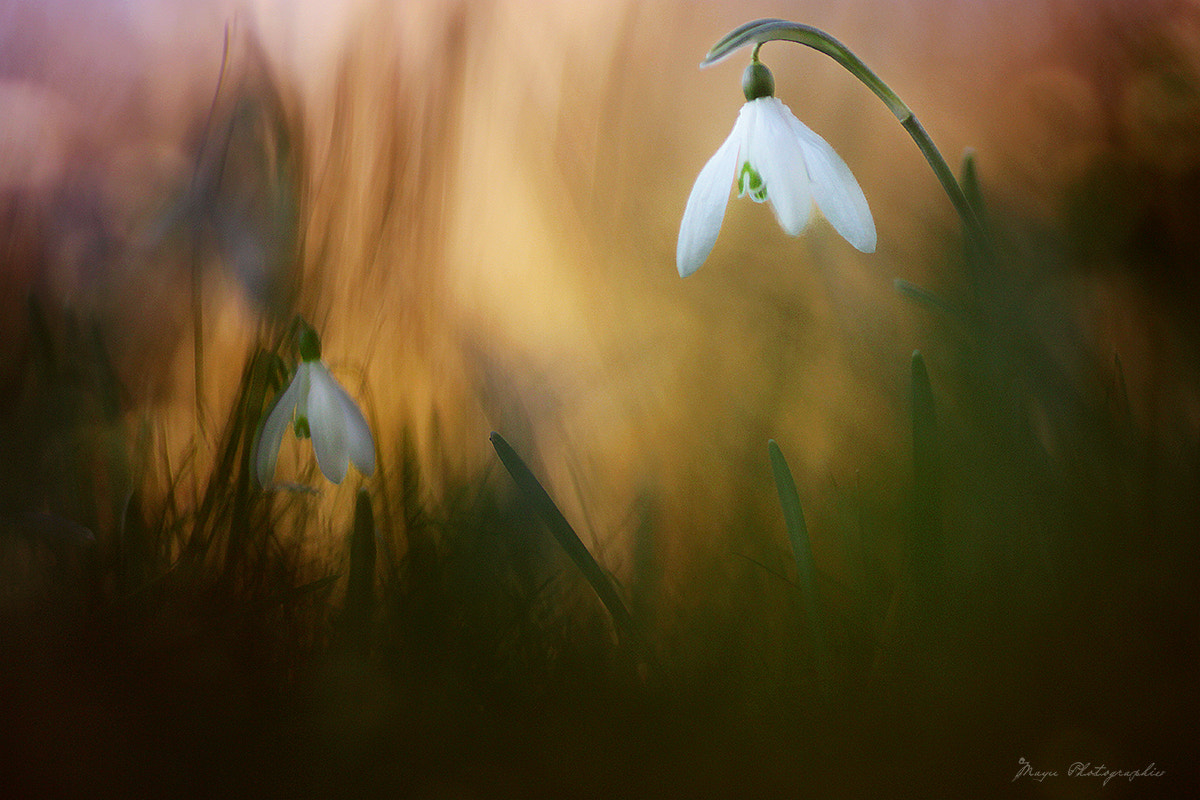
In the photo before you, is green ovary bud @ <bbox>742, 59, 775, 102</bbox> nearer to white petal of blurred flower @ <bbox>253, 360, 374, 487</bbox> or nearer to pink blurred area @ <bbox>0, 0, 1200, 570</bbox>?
pink blurred area @ <bbox>0, 0, 1200, 570</bbox>

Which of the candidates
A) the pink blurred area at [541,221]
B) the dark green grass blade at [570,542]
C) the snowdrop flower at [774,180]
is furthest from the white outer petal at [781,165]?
the dark green grass blade at [570,542]

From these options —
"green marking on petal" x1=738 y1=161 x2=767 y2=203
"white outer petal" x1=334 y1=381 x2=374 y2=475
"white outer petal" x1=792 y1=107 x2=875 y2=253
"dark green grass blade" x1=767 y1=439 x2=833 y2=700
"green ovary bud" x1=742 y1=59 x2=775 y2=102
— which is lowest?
"dark green grass blade" x1=767 y1=439 x2=833 y2=700

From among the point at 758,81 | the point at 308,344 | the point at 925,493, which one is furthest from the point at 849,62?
the point at 308,344

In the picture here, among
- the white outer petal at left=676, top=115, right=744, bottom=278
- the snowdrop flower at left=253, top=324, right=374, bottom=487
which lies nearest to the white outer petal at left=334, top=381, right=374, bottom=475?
the snowdrop flower at left=253, top=324, right=374, bottom=487

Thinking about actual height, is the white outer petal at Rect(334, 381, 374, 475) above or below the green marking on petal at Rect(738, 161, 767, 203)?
below

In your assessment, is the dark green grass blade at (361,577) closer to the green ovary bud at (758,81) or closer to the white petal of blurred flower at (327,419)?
the white petal of blurred flower at (327,419)

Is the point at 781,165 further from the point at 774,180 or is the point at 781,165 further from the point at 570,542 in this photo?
the point at 570,542

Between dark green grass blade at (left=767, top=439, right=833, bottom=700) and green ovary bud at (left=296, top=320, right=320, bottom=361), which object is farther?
green ovary bud at (left=296, top=320, right=320, bottom=361)
